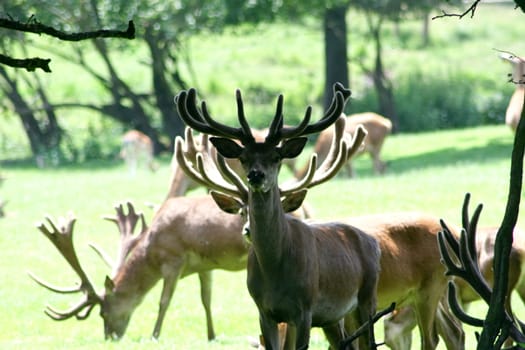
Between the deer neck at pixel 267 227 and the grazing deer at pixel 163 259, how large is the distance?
394 centimetres

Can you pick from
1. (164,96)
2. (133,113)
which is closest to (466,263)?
(164,96)

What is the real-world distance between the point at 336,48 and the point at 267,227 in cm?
2766

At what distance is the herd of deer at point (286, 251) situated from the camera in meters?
6.60

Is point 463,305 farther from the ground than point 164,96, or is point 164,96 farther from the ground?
point 463,305

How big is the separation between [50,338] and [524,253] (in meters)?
4.45

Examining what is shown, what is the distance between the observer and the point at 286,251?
6688 mm

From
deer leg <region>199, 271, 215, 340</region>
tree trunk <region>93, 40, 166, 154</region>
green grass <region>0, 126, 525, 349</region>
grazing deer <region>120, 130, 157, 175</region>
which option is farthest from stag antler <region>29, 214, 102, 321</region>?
tree trunk <region>93, 40, 166, 154</region>

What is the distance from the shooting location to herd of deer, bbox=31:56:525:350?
21.7 ft

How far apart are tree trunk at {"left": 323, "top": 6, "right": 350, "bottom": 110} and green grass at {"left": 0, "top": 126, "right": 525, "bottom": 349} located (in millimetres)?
3266

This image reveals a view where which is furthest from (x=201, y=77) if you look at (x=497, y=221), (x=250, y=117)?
(x=497, y=221)

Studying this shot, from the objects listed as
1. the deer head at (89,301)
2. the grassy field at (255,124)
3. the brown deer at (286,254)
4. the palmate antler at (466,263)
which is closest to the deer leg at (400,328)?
the grassy field at (255,124)

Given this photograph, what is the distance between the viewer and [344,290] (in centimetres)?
696

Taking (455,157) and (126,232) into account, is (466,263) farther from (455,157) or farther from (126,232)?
(455,157)

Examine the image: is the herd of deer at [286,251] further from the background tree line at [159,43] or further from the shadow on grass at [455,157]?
the background tree line at [159,43]
